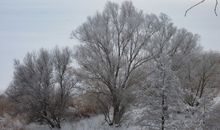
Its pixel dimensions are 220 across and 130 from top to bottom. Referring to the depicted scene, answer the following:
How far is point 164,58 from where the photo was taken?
2619 cm

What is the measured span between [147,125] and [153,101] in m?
1.16

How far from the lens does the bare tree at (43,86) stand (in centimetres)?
4650

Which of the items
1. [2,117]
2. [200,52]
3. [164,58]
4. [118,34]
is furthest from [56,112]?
[164,58]

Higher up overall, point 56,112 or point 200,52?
point 200,52

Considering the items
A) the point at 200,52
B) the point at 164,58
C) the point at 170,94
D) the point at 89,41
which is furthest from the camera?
the point at 200,52

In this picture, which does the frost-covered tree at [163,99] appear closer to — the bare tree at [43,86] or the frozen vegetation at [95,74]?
the frozen vegetation at [95,74]

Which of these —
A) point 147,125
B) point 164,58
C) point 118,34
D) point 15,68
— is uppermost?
point 118,34

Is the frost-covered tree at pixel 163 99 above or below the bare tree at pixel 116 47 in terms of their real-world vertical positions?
below

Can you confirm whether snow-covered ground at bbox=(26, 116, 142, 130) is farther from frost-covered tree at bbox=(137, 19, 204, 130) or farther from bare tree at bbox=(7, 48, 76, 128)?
frost-covered tree at bbox=(137, 19, 204, 130)

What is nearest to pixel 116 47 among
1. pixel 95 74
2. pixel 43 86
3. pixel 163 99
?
pixel 95 74

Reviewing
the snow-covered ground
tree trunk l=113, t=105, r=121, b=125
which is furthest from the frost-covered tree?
tree trunk l=113, t=105, r=121, b=125

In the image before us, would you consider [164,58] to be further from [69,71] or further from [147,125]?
[69,71]

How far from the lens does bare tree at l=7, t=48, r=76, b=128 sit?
46.5m

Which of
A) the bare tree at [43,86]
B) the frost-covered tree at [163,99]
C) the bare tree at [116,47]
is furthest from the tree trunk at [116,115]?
the frost-covered tree at [163,99]
